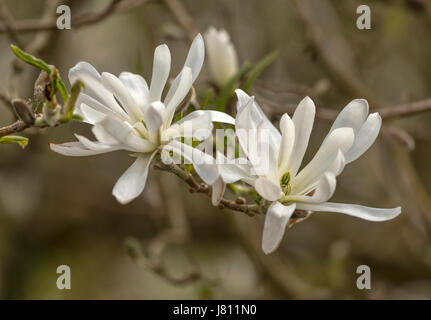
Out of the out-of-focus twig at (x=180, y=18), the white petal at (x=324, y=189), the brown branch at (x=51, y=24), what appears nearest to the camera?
the white petal at (x=324, y=189)

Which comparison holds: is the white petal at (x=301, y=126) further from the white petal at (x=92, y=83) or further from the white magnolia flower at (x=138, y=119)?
the white petal at (x=92, y=83)

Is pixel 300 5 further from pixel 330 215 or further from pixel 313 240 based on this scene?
pixel 313 240

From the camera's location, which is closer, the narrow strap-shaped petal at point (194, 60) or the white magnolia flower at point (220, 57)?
the narrow strap-shaped petal at point (194, 60)

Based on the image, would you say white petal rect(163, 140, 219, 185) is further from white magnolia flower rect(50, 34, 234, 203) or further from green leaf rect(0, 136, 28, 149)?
green leaf rect(0, 136, 28, 149)

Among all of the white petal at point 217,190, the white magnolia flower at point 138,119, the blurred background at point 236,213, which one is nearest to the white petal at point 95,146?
the white magnolia flower at point 138,119

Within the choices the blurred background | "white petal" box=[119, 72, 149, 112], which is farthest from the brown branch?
"white petal" box=[119, 72, 149, 112]

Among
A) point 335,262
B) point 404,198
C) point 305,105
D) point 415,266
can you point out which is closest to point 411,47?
point 404,198
